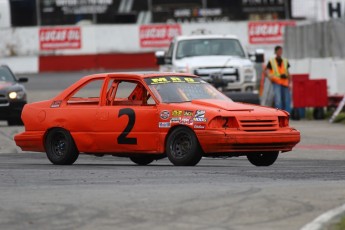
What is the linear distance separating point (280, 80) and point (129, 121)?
1263cm

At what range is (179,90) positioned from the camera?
16.5 metres

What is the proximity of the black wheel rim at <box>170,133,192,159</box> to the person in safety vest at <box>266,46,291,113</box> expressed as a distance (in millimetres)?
12773

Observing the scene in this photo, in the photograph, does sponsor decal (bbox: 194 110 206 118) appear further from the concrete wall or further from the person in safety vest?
the concrete wall

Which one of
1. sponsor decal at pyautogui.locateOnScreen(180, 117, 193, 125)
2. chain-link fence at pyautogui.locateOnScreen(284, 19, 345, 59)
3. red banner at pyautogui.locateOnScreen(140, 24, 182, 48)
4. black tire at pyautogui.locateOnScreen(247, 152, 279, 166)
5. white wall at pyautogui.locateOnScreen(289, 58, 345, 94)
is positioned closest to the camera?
sponsor decal at pyautogui.locateOnScreen(180, 117, 193, 125)

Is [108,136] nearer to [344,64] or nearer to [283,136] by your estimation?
[283,136]

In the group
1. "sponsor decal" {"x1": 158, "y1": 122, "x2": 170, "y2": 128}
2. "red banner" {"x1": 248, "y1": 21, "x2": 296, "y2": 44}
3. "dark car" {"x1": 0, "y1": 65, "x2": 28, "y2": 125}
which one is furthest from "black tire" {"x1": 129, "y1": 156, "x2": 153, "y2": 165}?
"red banner" {"x1": 248, "y1": 21, "x2": 296, "y2": 44}

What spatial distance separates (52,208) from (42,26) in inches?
1586

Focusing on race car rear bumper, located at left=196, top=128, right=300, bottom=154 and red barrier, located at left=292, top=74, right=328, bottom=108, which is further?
red barrier, located at left=292, top=74, right=328, bottom=108

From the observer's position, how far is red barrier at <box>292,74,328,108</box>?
28656 mm

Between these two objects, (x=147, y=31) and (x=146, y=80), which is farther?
(x=147, y=31)

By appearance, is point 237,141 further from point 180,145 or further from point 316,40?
point 316,40

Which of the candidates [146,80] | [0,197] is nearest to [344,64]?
[146,80]

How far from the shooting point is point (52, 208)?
1088cm

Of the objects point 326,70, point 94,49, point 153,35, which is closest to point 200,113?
point 326,70
